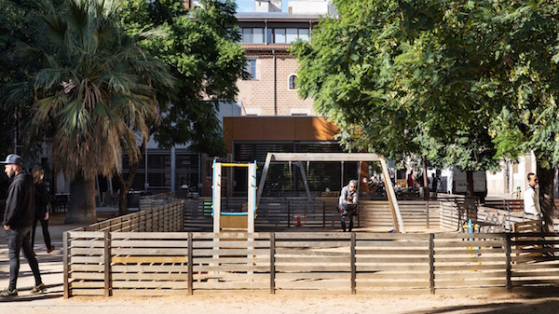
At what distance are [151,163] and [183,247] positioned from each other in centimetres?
3328

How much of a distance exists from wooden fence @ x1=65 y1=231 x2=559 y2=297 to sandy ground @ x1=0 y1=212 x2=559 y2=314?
A: 0.17 metres

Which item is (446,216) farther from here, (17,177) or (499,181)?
(499,181)

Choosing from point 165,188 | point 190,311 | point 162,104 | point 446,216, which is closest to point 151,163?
A: point 165,188

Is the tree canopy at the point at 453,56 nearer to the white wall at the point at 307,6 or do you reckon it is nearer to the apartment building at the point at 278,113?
the apartment building at the point at 278,113

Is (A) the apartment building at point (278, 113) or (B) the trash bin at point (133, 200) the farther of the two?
(A) the apartment building at point (278, 113)

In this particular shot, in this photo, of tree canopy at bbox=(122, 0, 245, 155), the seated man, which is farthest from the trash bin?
the seated man

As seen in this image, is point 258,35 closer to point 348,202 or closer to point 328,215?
point 328,215

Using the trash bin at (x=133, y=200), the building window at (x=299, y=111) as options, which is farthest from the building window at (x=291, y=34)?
the trash bin at (x=133, y=200)

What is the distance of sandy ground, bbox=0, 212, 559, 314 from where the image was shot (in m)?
9.19

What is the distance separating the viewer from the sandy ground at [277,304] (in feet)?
30.1

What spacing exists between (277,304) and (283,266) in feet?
2.61

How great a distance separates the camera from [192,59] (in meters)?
25.9

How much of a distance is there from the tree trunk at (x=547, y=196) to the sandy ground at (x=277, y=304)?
663cm

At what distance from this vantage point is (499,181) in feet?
210
